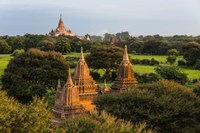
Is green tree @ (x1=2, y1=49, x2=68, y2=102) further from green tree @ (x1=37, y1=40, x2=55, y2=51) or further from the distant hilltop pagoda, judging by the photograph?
the distant hilltop pagoda

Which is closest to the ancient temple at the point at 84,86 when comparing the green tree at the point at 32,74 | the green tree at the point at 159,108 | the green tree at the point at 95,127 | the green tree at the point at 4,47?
the green tree at the point at 159,108

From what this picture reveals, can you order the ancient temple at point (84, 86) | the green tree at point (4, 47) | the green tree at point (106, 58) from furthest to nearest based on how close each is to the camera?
the green tree at point (4, 47)
the green tree at point (106, 58)
the ancient temple at point (84, 86)

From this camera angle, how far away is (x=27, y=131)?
17.0 metres

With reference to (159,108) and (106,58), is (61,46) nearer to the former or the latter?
(106,58)

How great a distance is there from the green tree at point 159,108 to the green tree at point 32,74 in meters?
17.6

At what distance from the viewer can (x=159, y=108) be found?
85.7 ft

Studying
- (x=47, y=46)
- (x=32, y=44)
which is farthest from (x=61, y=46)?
(x=32, y=44)

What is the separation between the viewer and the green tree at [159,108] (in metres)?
25.5

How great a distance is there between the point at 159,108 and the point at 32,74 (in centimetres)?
2301

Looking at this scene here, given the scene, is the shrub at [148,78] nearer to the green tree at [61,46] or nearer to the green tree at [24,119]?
the green tree at [24,119]

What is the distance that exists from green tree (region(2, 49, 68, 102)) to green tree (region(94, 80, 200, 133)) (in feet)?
57.6

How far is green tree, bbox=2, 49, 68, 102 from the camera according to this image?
1693 inches

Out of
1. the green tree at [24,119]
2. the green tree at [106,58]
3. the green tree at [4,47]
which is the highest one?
the green tree at [4,47]

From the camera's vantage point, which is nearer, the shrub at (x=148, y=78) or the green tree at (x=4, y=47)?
the shrub at (x=148, y=78)
